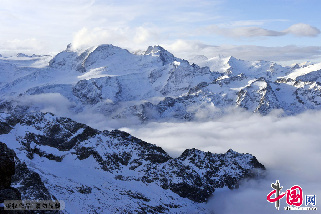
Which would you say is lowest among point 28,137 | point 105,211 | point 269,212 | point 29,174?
point 269,212

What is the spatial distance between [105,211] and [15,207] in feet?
327

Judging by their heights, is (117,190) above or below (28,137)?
below

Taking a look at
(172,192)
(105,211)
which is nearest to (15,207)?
(105,211)

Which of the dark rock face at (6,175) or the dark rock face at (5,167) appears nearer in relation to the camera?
the dark rock face at (6,175)

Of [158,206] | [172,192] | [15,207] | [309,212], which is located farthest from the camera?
[172,192]

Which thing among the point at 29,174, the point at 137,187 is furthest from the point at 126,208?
the point at 29,174

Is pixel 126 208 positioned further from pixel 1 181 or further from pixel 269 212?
pixel 1 181

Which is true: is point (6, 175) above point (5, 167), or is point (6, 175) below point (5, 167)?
below

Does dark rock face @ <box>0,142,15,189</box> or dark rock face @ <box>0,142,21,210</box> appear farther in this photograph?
dark rock face @ <box>0,142,15,189</box>

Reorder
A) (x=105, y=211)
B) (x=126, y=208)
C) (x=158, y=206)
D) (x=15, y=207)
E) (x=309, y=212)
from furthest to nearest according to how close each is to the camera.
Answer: (x=309, y=212)
(x=158, y=206)
(x=126, y=208)
(x=105, y=211)
(x=15, y=207)

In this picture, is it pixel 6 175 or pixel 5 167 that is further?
pixel 6 175

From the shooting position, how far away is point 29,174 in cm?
10588

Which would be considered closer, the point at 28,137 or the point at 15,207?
the point at 15,207

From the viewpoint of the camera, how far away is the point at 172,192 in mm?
191625
